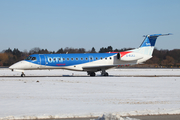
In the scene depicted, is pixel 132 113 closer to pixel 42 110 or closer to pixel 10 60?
pixel 42 110

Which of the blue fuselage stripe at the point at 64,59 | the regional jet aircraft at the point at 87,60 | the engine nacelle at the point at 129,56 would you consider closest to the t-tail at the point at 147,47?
the regional jet aircraft at the point at 87,60

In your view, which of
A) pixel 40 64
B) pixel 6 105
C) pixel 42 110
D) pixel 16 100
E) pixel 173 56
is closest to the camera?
pixel 42 110

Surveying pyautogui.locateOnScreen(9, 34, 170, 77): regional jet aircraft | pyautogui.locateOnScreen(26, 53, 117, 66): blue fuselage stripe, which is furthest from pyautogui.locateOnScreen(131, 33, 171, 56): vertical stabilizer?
pyautogui.locateOnScreen(26, 53, 117, 66): blue fuselage stripe

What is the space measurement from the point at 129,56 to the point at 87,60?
20.7 feet

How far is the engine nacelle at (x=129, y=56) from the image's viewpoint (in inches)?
1297

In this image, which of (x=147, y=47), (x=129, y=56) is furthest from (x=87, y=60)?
(x=147, y=47)

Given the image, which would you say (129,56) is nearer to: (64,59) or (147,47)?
(147,47)

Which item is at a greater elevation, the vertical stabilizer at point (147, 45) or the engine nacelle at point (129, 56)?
the vertical stabilizer at point (147, 45)

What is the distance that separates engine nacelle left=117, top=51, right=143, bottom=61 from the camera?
108 ft

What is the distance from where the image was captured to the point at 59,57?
30.8m

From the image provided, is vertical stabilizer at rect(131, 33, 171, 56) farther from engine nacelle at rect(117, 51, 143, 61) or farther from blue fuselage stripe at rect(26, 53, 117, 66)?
blue fuselage stripe at rect(26, 53, 117, 66)

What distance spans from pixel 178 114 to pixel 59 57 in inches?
921

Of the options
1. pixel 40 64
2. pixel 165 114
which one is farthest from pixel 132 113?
pixel 40 64

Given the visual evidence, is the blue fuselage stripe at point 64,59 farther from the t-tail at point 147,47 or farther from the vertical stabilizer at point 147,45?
the vertical stabilizer at point 147,45
